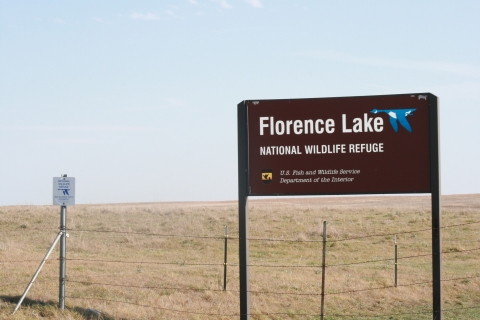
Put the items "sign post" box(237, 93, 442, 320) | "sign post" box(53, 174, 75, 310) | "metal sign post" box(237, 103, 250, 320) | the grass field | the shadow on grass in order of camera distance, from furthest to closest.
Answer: the grass field < "sign post" box(53, 174, 75, 310) < the shadow on grass < "metal sign post" box(237, 103, 250, 320) < "sign post" box(237, 93, 442, 320)

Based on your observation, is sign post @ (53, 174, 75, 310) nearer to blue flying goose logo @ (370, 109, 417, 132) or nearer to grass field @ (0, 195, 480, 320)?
grass field @ (0, 195, 480, 320)

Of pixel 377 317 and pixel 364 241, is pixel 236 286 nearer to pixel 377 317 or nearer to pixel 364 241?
pixel 377 317

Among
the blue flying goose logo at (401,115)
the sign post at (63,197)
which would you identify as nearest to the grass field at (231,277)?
the sign post at (63,197)

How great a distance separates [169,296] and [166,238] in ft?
47.3

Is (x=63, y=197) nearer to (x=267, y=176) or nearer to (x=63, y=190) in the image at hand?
(x=63, y=190)

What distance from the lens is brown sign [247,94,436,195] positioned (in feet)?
30.4

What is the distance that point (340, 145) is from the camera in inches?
371

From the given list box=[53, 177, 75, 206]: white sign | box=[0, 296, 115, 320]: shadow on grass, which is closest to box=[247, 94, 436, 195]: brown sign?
box=[53, 177, 75, 206]: white sign

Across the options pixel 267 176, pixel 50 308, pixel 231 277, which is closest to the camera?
pixel 267 176

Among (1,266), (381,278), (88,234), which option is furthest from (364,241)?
(1,266)

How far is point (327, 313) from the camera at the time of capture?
41.3ft

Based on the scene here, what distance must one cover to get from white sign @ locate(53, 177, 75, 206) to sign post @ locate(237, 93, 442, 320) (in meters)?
2.98

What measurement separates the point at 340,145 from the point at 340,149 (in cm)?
6

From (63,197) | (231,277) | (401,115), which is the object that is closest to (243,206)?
(401,115)
